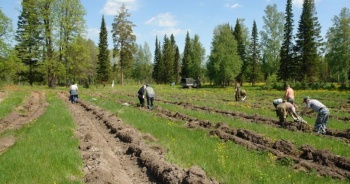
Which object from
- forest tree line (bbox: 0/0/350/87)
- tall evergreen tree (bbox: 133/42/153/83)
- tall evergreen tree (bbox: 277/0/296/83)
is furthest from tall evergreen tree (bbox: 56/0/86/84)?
tall evergreen tree (bbox: 133/42/153/83)

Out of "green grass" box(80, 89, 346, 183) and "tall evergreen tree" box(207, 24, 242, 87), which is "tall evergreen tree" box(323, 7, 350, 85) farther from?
"green grass" box(80, 89, 346, 183)

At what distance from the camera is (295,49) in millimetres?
60219

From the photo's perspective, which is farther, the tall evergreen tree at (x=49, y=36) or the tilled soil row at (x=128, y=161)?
the tall evergreen tree at (x=49, y=36)

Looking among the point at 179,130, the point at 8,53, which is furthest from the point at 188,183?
the point at 8,53

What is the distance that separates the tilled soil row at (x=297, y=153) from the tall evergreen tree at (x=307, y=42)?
48955mm

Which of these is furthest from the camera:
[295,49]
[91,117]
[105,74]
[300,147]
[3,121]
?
[105,74]

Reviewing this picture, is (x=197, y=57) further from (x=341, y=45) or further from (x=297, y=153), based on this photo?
(x=297, y=153)

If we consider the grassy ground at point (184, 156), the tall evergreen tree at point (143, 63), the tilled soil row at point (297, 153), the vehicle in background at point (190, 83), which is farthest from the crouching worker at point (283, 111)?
the tall evergreen tree at point (143, 63)

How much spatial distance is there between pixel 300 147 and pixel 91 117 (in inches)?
509

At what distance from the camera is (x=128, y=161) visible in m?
10.1

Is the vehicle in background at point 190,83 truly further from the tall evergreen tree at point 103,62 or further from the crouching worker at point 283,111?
the crouching worker at point 283,111

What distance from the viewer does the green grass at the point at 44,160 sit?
25.0ft

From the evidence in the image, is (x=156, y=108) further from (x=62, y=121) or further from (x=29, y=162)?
(x=29, y=162)

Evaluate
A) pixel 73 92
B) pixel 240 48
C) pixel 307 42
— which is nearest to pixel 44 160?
pixel 73 92
